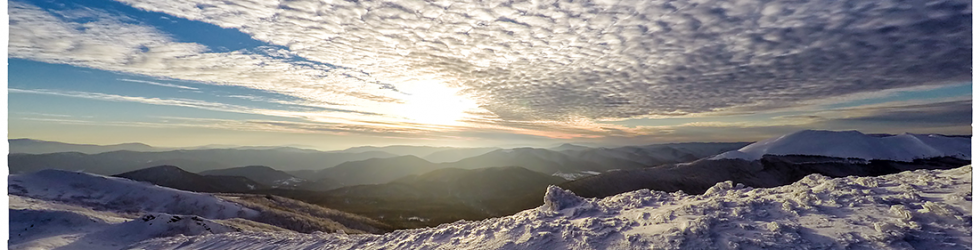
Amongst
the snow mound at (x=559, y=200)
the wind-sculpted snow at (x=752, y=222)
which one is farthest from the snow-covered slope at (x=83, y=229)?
the snow mound at (x=559, y=200)

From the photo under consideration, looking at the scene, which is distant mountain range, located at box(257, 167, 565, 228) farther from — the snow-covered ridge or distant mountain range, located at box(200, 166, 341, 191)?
the snow-covered ridge

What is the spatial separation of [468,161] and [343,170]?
5601 centimetres

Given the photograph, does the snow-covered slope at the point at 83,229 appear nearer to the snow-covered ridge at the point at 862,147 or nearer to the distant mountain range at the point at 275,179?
the snow-covered ridge at the point at 862,147

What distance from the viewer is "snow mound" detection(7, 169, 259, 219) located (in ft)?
97.9

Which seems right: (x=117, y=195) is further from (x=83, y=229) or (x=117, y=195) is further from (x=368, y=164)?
(x=368, y=164)

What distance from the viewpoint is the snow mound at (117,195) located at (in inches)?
1174

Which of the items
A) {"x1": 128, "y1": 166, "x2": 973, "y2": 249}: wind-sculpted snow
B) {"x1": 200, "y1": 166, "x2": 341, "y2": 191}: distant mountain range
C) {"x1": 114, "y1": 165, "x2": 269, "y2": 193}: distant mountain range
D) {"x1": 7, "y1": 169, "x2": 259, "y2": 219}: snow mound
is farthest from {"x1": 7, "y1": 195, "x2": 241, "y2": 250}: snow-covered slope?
{"x1": 200, "y1": 166, "x2": 341, "y2": 191}: distant mountain range

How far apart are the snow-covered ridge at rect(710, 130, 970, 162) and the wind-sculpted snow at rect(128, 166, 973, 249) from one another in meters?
80.7

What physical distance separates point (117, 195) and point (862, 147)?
125242 millimetres

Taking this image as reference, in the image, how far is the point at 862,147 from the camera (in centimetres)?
7638

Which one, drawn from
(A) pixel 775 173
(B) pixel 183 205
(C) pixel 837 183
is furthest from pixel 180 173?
(A) pixel 775 173

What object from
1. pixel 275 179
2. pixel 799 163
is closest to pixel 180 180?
pixel 275 179

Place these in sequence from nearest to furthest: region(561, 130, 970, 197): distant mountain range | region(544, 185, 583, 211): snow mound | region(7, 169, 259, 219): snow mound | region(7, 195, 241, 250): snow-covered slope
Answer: region(544, 185, 583, 211): snow mound
region(7, 195, 241, 250): snow-covered slope
region(7, 169, 259, 219): snow mound
region(561, 130, 970, 197): distant mountain range

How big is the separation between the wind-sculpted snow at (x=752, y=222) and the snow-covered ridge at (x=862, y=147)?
8070 cm
